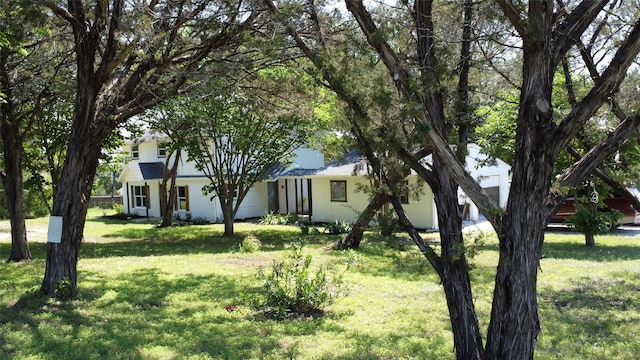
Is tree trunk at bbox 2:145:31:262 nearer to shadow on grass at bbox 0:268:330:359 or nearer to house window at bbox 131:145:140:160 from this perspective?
shadow on grass at bbox 0:268:330:359

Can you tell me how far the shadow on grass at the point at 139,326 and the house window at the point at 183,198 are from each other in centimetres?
1912

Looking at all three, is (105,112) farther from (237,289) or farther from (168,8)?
(237,289)

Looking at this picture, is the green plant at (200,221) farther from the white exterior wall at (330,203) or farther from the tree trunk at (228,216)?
the tree trunk at (228,216)

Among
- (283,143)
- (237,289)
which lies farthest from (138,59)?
(283,143)

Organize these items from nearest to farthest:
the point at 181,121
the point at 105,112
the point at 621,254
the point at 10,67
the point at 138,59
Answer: the point at 105,112 < the point at 138,59 < the point at 10,67 < the point at 621,254 < the point at 181,121

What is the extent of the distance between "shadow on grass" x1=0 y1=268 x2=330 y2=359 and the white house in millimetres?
12081

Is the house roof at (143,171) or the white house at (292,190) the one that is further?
the house roof at (143,171)

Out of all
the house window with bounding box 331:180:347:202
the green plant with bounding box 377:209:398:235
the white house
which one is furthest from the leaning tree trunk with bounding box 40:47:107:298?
the house window with bounding box 331:180:347:202

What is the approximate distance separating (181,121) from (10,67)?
4946 millimetres

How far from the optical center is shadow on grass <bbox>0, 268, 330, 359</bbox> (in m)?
5.35

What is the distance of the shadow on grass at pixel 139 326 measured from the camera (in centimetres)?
535

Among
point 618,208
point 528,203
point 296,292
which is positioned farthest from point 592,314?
point 618,208

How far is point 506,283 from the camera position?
3.75 m

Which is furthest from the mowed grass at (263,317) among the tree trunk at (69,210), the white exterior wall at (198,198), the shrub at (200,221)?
the white exterior wall at (198,198)
